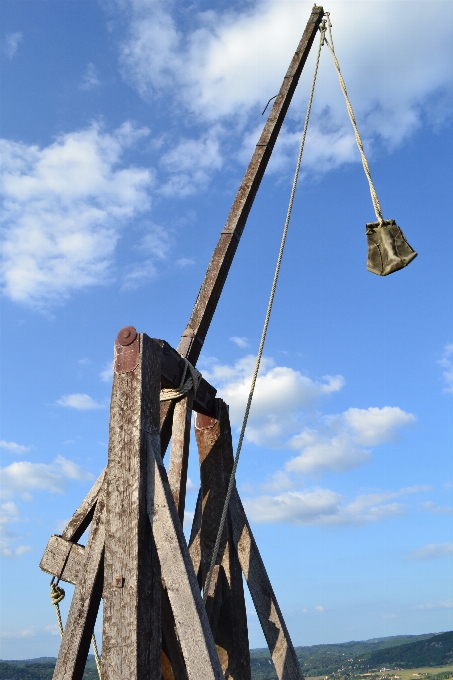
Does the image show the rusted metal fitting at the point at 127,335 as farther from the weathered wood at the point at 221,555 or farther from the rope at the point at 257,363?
the weathered wood at the point at 221,555

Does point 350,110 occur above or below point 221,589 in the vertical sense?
above

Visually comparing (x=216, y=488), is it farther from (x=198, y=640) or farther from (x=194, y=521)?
(x=198, y=640)

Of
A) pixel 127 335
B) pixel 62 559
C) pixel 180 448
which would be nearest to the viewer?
pixel 127 335

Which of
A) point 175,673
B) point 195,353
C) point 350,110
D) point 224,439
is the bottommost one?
point 175,673

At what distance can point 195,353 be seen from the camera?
479 cm

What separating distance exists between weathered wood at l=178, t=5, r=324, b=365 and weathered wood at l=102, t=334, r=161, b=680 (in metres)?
0.87

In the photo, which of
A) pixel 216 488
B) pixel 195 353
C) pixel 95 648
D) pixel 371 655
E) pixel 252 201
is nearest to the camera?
pixel 95 648

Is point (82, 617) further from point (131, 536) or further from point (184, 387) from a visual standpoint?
point (184, 387)

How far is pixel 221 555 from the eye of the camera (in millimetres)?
5031

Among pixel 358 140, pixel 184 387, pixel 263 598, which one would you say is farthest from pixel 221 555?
pixel 358 140

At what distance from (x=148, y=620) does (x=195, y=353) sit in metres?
1.97

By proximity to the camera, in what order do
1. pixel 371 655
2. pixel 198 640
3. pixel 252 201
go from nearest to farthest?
pixel 198 640 < pixel 252 201 < pixel 371 655

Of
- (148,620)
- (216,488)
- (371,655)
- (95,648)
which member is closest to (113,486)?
(148,620)

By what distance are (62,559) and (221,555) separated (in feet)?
4.40
